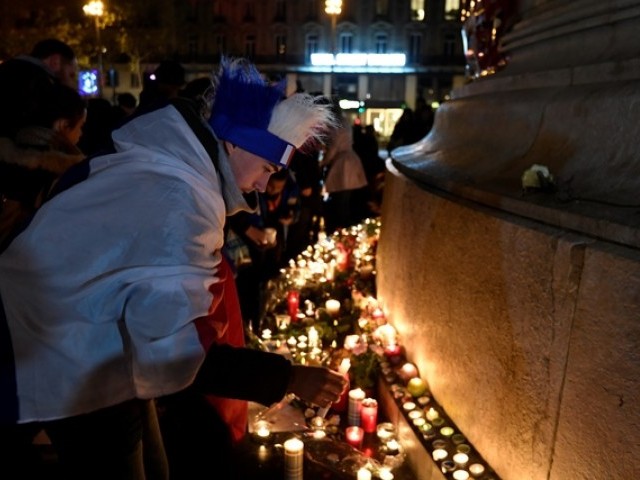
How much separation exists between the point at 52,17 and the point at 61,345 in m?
31.2

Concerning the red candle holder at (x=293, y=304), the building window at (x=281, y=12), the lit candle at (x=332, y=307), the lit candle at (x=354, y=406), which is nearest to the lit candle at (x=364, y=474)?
the lit candle at (x=354, y=406)

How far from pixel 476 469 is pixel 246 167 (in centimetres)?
158

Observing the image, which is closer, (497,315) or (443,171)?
(497,315)

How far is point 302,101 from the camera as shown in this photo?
2.29m

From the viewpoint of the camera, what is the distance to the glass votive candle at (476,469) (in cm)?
276

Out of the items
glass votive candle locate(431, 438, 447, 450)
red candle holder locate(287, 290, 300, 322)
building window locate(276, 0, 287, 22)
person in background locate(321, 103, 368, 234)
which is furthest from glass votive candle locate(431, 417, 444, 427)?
building window locate(276, 0, 287, 22)

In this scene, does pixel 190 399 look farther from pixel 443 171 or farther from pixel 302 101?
pixel 443 171

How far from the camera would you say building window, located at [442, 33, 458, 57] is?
52469mm

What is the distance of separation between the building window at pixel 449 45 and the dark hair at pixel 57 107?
52.2 meters

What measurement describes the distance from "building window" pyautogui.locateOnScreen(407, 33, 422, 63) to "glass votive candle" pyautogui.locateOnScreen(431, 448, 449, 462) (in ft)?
174

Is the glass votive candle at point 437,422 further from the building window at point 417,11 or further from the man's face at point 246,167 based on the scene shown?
the building window at point 417,11

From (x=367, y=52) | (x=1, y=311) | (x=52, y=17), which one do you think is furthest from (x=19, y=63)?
(x=367, y=52)

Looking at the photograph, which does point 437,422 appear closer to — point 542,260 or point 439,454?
point 439,454

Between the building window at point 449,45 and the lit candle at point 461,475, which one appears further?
the building window at point 449,45
